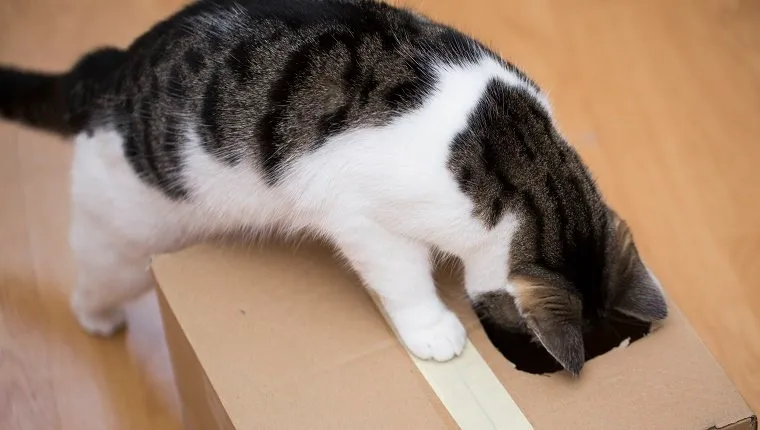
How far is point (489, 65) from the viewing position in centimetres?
99

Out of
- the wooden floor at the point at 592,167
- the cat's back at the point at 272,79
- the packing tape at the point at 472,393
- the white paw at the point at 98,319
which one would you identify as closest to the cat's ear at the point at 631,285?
the packing tape at the point at 472,393

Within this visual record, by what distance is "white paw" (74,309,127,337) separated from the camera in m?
1.36

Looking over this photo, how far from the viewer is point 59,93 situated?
46.9 inches

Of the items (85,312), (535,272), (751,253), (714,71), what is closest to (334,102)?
→ (535,272)

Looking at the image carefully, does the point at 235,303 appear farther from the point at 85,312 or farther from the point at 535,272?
the point at 85,312

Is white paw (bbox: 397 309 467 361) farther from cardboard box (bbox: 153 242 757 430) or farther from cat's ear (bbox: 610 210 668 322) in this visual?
cat's ear (bbox: 610 210 668 322)

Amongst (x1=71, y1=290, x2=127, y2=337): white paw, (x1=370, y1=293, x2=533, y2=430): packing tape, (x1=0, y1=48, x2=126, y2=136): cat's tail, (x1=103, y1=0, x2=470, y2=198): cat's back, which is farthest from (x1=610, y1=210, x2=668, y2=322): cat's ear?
(x1=71, y1=290, x2=127, y2=337): white paw

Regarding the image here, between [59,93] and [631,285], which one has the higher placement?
[631,285]

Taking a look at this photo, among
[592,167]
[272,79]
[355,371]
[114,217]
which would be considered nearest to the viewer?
[355,371]

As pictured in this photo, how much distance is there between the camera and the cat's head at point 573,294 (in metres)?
0.89

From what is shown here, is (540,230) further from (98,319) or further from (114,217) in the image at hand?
(98,319)

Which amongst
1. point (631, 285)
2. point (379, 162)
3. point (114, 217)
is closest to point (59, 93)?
point (114, 217)

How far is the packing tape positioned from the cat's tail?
543 millimetres

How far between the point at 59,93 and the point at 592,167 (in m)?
0.89
